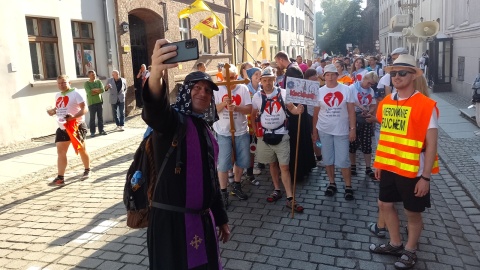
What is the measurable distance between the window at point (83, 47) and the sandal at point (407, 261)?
1121 cm

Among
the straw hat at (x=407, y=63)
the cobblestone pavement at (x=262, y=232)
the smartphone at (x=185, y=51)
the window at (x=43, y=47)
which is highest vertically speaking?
the window at (x=43, y=47)

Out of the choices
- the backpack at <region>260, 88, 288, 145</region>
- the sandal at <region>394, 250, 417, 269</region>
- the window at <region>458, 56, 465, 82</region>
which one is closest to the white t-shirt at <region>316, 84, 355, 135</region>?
the backpack at <region>260, 88, 288, 145</region>

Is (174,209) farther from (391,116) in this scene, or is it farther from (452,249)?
(452,249)

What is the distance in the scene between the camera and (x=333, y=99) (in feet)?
17.9

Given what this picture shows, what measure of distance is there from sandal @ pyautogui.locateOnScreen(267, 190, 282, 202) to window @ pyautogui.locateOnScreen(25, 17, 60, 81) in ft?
27.3

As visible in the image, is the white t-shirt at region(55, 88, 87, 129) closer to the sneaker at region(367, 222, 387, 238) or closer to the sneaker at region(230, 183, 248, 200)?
the sneaker at region(230, 183, 248, 200)

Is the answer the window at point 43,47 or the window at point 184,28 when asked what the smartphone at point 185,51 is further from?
the window at point 184,28

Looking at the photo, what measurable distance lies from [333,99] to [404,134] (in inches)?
77.8

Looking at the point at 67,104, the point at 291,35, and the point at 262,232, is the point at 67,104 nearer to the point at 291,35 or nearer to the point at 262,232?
the point at 262,232

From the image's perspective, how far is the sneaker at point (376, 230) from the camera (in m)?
4.36

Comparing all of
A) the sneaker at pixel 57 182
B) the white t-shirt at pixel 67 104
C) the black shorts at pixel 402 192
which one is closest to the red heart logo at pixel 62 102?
the white t-shirt at pixel 67 104

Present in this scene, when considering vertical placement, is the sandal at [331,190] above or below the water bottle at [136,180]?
below

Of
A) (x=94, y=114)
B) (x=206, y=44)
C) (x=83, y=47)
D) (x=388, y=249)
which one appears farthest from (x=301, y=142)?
(x=206, y=44)

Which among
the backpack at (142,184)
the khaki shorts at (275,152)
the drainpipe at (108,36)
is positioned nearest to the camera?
the backpack at (142,184)
